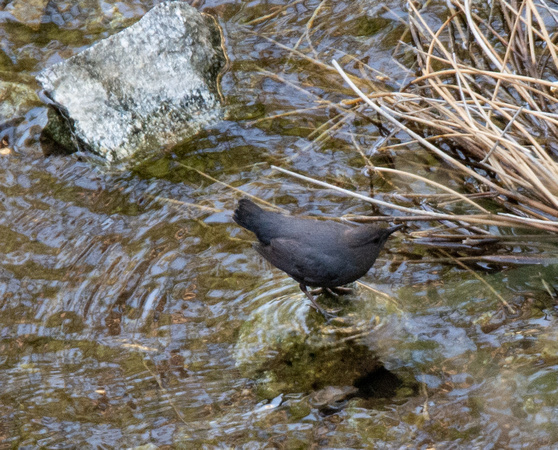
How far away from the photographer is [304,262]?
3.78 metres

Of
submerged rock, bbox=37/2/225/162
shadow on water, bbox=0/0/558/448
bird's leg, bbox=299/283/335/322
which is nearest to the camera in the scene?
shadow on water, bbox=0/0/558/448

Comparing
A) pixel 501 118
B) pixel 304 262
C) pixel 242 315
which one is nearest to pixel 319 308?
pixel 304 262

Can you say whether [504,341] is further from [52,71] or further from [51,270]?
[52,71]

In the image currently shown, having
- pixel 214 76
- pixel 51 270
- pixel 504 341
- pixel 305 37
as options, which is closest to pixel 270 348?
pixel 504 341

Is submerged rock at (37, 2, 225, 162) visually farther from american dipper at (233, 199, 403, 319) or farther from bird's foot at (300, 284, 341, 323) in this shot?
bird's foot at (300, 284, 341, 323)

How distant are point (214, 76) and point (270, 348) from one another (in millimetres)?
2821

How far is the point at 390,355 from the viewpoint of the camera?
363cm

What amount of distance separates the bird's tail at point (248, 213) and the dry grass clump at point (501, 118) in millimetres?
927

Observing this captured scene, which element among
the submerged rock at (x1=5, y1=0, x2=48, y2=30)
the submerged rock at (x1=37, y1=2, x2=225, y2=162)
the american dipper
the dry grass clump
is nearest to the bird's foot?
the american dipper

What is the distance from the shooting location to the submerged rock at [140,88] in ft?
17.4

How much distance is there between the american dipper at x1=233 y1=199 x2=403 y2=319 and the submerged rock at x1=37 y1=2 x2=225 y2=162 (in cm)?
164

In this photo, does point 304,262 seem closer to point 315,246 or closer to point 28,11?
point 315,246

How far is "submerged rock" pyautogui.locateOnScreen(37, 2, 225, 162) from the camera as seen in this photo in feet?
17.4

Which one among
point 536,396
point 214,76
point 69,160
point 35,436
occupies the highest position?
point 214,76
